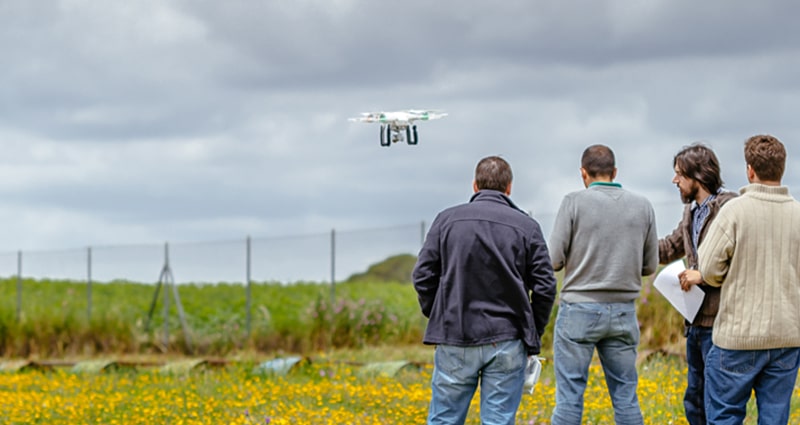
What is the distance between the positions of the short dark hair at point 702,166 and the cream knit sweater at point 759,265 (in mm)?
584

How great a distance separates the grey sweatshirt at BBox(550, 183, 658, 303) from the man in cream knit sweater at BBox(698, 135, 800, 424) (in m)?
0.77

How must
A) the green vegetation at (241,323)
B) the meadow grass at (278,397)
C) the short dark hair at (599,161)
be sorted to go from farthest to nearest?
1. the green vegetation at (241,323)
2. the meadow grass at (278,397)
3. the short dark hair at (599,161)

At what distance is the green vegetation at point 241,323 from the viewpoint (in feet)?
62.0

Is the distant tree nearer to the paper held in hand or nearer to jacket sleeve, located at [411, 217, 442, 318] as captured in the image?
the paper held in hand

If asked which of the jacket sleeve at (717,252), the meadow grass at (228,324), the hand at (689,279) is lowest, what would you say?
the meadow grass at (228,324)

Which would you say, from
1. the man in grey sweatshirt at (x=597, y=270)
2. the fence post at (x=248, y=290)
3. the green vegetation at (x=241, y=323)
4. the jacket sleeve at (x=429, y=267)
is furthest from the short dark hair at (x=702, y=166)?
the fence post at (x=248, y=290)

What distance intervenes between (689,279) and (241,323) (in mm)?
16486

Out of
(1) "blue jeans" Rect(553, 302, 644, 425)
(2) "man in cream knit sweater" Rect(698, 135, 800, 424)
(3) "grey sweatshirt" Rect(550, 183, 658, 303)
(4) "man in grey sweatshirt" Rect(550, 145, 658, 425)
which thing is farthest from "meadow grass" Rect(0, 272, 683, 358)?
(2) "man in cream knit sweater" Rect(698, 135, 800, 424)

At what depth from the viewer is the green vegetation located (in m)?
18.9

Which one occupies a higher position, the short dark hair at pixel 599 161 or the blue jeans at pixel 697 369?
the short dark hair at pixel 599 161

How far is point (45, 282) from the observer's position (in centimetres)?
2873

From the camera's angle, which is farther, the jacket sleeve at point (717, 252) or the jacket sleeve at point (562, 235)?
the jacket sleeve at point (562, 235)

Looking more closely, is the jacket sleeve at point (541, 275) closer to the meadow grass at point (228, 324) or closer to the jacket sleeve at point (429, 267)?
the jacket sleeve at point (429, 267)

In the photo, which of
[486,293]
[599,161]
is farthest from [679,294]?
[486,293]
